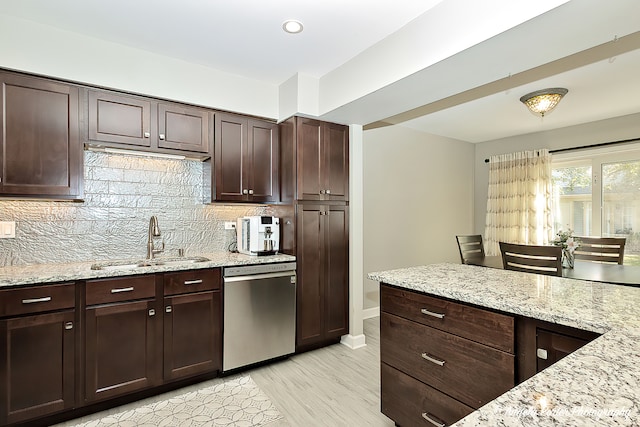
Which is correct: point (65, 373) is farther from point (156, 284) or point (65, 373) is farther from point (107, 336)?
point (156, 284)

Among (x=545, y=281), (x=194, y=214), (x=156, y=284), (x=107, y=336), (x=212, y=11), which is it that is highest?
(x=212, y=11)

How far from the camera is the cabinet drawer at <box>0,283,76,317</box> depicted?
197 centimetres

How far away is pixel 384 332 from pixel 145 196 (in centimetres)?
232

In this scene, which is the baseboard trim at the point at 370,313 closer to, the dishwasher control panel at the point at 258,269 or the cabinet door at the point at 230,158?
the dishwasher control panel at the point at 258,269

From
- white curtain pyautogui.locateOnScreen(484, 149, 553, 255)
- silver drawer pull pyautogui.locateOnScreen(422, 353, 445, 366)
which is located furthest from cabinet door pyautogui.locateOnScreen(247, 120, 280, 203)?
white curtain pyautogui.locateOnScreen(484, 149, 553, 255)

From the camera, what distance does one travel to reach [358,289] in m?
3.46

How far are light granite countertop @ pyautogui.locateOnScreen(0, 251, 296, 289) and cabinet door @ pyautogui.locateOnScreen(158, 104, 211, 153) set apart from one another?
39.1 inches

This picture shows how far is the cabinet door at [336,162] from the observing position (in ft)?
10.9

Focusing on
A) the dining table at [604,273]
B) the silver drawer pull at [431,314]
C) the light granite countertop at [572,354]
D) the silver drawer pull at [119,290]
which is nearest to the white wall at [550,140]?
the dining table at [604,273]

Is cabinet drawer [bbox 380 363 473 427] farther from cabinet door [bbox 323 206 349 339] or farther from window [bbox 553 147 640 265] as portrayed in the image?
window [bbox 553 147 640 265]

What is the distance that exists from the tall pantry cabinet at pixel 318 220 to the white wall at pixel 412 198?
869 mm

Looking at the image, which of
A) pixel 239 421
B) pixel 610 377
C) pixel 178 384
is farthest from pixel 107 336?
pixel 610 377

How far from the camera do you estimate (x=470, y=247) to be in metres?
3.89

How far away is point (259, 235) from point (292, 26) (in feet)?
5.61
